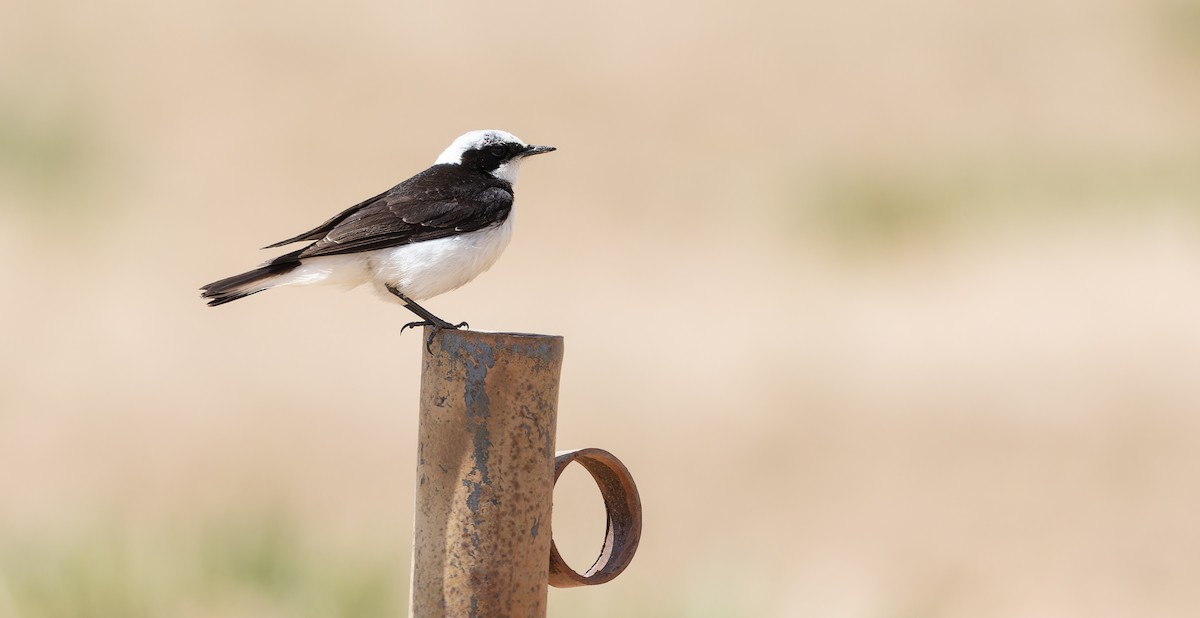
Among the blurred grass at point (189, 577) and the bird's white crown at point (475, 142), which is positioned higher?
the bird's white crown at point (475, 142)

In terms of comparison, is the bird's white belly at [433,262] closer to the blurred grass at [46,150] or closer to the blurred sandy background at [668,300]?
the blurred sandy background at [668,300]

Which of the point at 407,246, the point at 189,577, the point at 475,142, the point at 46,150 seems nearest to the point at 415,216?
the point at 407,246

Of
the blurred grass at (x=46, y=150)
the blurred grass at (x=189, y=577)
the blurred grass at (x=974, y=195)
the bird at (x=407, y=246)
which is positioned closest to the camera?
the bird at (x=407, y=246)

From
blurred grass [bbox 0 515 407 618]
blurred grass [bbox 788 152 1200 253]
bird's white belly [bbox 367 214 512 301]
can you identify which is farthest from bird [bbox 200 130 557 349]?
blurred grass [bbox 788 152 1200 253]

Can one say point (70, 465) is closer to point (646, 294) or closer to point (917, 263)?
point (646, 294)

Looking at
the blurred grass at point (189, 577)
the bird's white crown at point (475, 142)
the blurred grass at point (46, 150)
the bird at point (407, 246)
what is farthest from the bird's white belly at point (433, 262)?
the blurred grass at point (46, 150)

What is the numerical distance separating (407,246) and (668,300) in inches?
454

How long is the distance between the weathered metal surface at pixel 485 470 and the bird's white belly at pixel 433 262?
3.65 ft

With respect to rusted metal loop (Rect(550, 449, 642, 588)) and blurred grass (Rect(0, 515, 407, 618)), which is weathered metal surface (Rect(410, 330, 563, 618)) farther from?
blurred grass (Rect(0, 515, 407, 618))

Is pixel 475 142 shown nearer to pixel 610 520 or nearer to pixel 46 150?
pixel 610 520

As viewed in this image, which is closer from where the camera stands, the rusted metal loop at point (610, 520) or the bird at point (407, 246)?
the rusted metal loop at point (610, 520)

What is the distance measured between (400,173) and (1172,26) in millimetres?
14461

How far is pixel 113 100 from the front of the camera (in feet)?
70.1

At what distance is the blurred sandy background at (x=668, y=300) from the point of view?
10.0 meters
